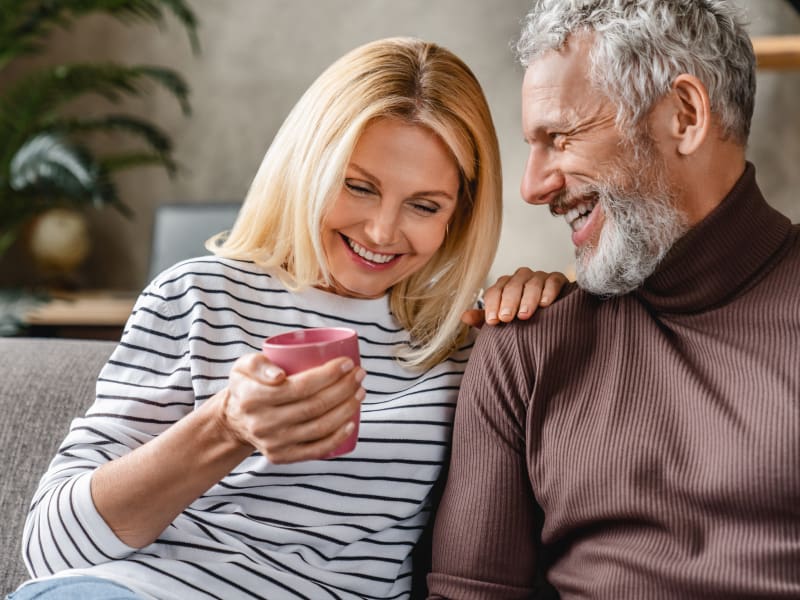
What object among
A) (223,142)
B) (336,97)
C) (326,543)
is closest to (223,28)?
(223,142)

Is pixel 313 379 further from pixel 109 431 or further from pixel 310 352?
pixel 109 431

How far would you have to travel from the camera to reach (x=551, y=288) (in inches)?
50.9

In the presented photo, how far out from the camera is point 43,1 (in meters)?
3.12

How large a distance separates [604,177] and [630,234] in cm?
9

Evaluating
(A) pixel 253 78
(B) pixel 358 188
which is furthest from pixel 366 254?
(A) pixel 253 78

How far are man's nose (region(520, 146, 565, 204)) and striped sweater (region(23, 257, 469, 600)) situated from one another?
30 centimetres

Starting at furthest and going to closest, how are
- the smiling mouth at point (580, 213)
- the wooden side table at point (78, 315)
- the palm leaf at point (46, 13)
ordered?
the wooden side table at point (78, 315), the palm leaf at point (46, 13), the smiling mouth at point (580, 213)

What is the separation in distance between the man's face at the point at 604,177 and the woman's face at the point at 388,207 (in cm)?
17

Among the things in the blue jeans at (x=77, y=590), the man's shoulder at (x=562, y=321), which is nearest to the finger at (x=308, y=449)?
the blue jeans at (x=77, y=590)

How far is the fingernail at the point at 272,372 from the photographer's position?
89 cm

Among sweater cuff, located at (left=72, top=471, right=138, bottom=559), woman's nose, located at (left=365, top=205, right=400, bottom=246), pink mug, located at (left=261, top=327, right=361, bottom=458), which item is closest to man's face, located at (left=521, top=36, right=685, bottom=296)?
woman's nose, located at (left=365, top=205, right=400, bottom=246)

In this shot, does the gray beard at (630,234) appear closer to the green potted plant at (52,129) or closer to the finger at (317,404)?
the finger at (317,404)

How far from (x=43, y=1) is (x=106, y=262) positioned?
111cm

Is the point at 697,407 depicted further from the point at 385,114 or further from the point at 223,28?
the point at 223,28
